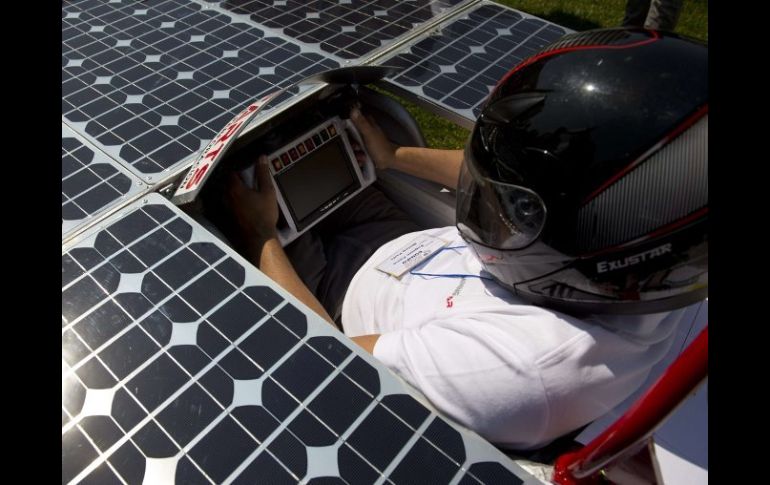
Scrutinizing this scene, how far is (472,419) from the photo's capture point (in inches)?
46.6

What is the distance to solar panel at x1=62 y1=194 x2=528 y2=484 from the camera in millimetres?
1075

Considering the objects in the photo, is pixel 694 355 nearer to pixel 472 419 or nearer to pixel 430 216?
pixel 472 419

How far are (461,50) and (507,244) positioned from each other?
1403mm

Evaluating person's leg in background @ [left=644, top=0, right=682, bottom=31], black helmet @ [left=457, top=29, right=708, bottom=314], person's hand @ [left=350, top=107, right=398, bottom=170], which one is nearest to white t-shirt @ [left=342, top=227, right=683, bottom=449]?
black helmet @ [left=457, top=29, right=708, bottom=314]

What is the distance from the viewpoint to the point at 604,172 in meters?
1.08

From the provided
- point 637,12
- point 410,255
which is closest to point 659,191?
point 410,255

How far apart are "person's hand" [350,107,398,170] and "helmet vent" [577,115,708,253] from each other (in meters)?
1.39

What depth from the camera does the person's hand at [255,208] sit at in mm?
1951

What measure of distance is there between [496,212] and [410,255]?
59cm

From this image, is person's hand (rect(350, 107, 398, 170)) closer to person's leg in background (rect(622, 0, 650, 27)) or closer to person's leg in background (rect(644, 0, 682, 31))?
person's leg in background (rect(644, 0, 682, 31))

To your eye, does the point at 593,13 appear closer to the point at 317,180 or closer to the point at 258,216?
the point at 317,180

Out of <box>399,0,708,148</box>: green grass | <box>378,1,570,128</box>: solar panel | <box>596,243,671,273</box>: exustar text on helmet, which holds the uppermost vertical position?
<box>596,243,671,273</box>: exustar text on helmet

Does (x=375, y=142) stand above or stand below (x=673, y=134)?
below

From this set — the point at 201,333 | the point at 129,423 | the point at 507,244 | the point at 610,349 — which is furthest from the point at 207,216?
the point at 610,349
